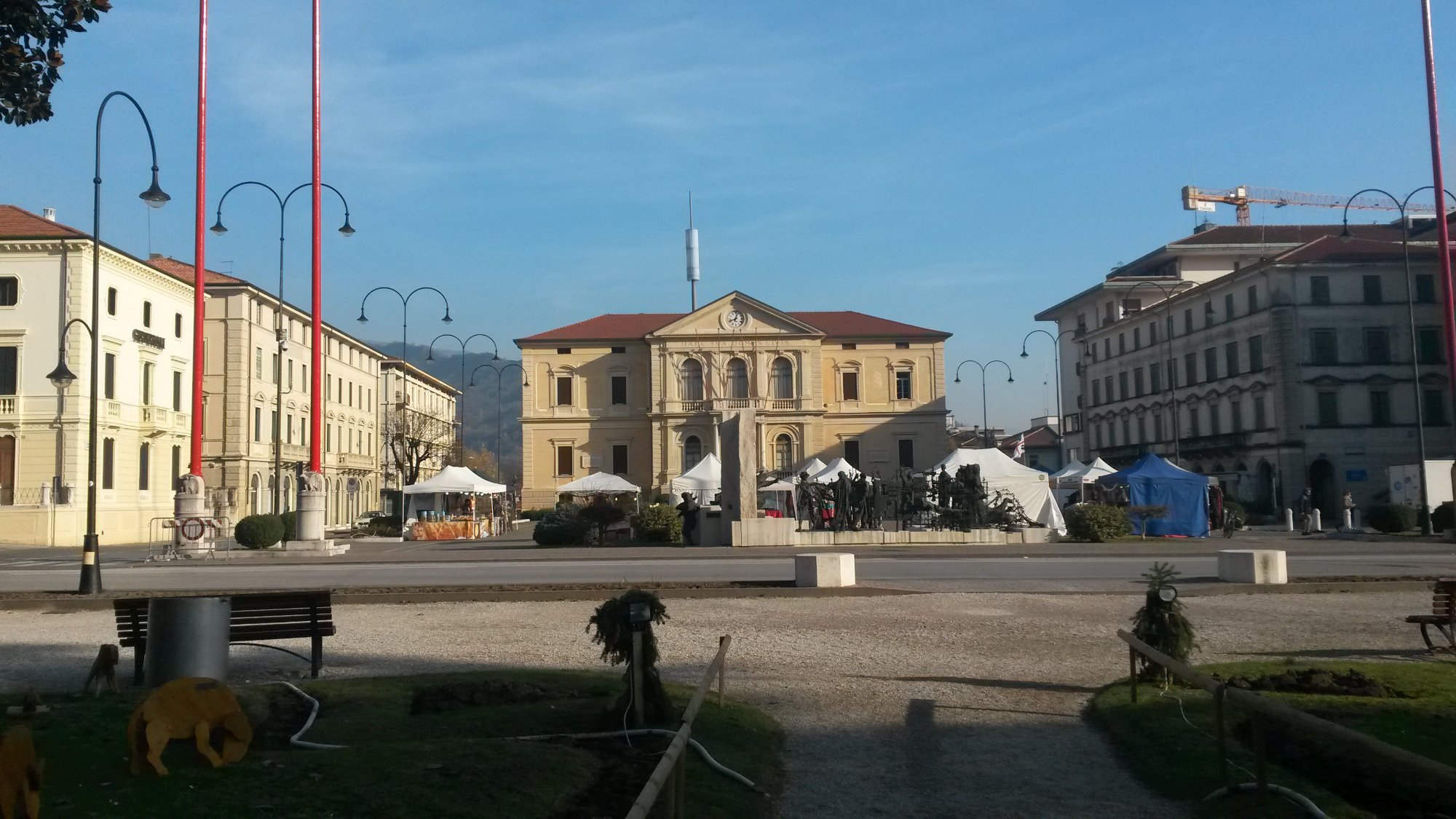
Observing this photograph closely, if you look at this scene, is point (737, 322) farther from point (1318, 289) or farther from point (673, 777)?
point (673, 777)

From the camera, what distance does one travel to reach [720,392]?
78.8 m

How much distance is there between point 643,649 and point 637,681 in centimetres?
20

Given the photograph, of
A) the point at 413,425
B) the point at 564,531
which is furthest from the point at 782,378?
the point at 564,531

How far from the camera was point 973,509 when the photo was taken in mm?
35531

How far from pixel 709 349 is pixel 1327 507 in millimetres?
38800

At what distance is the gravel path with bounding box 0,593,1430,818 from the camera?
6.58m

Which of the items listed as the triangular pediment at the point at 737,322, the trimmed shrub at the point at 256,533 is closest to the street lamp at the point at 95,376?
the trimmed shrub at the point at 256,533

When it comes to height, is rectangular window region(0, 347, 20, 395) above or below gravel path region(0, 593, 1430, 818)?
above

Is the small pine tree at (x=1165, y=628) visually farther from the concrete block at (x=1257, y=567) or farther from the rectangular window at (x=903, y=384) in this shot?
the rectangular window at (x=903, y=384)

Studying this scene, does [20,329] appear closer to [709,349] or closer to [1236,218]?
[709,349]

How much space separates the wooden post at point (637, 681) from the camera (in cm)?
699

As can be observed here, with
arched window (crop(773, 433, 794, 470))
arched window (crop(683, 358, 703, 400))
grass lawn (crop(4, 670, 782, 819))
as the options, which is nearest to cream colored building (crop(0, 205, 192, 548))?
arched window (crop(683, 358, 703, 400))

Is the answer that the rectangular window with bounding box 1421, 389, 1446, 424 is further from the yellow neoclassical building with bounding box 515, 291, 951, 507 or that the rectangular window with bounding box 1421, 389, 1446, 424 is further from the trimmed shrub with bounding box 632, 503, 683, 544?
the trimmed shrub with bounding box 632, 503, 683, 544

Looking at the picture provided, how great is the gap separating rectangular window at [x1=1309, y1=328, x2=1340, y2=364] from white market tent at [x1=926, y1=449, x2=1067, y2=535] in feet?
95.0
